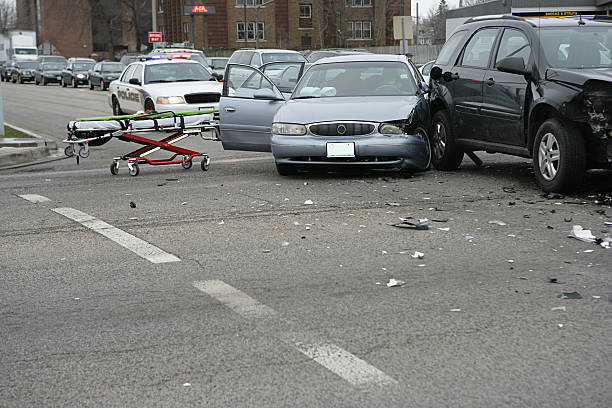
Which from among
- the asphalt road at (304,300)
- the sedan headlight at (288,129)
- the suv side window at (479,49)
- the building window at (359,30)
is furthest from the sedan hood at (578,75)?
the building window at (359,30)

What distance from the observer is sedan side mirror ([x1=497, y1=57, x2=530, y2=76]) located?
9695 millimetres

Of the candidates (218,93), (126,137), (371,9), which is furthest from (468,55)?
(371,9)

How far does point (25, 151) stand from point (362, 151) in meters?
7.04

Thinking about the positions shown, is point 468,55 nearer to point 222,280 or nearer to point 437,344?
point 222,280

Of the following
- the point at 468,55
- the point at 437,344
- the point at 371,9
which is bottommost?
the point at 437,344

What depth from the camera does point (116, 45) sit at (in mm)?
110375

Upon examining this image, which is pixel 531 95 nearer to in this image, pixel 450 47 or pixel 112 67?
pixel 450 47

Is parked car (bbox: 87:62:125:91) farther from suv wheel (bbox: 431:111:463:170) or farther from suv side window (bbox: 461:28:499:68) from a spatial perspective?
suv side window (bbox: 461:28:499:68)

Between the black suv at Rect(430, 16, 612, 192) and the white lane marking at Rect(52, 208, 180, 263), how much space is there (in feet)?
14.4

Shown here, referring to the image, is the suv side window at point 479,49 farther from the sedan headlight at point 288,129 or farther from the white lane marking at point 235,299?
the white lane marking at point 235,299

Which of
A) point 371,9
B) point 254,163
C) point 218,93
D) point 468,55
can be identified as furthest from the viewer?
point 371,9

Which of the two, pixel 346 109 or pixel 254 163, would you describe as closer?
pixel 346 109

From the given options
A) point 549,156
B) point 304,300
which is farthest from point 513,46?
point 304,300

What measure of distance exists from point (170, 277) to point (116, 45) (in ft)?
357
